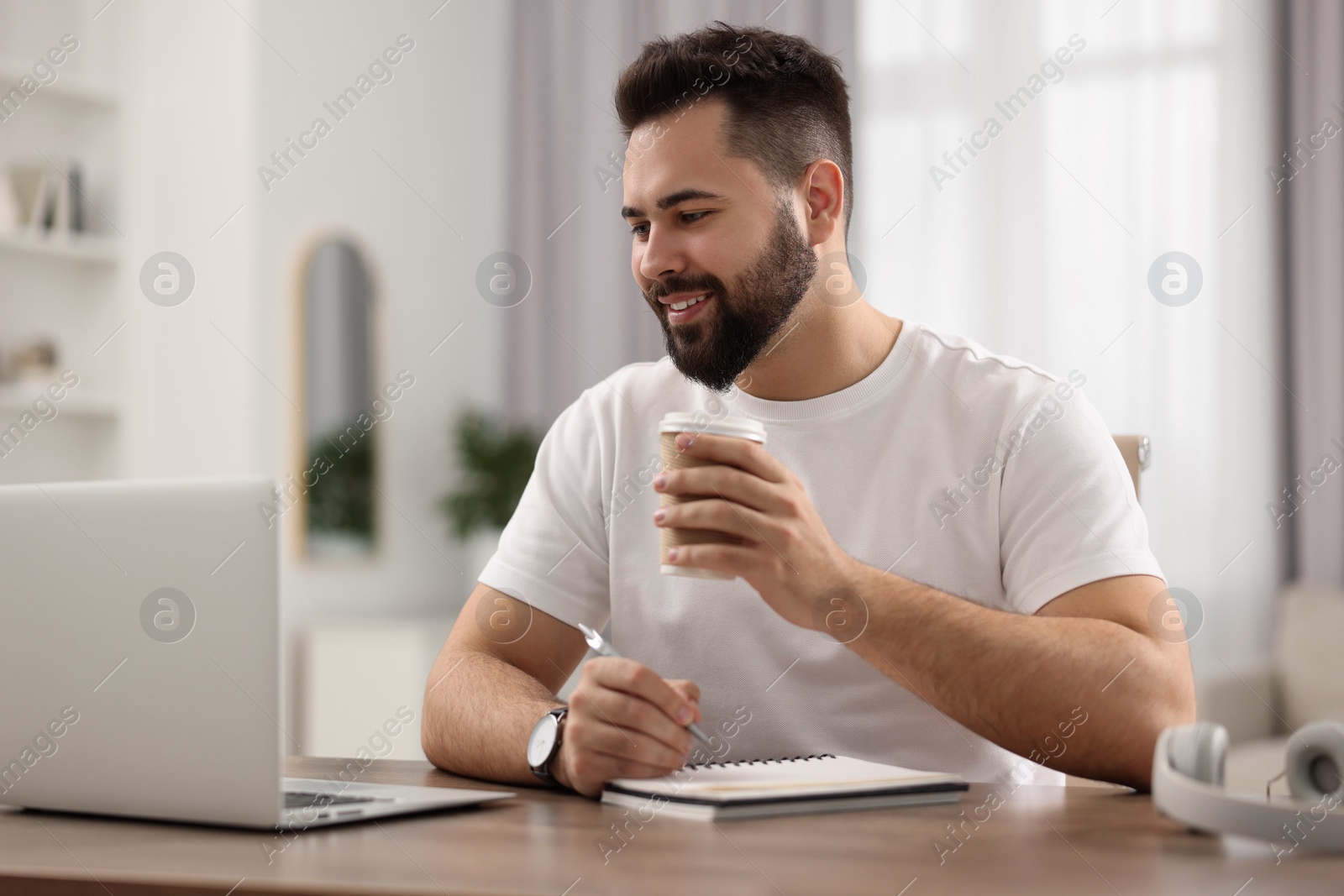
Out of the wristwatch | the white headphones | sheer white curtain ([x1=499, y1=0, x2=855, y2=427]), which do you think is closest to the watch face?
the wristwatch

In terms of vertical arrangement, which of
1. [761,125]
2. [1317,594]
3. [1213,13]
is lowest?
[1317,594]

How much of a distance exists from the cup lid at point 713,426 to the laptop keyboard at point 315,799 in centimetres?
42

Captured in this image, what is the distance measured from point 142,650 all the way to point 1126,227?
3383 mm

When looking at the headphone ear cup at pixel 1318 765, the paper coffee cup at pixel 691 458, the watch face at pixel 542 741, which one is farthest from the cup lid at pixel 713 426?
the headphone ear cup at pixel 1318 765

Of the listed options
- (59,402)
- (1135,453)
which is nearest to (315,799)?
(1135,453)

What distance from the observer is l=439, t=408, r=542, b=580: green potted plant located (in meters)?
4.23

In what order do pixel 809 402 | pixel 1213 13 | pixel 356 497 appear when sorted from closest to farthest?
pixel 809 402 < pixel 1213 13 < pixel 356 497

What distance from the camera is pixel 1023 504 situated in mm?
1474

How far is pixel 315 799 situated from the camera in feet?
3.35

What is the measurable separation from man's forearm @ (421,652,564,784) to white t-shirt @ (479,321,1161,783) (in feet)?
0.53

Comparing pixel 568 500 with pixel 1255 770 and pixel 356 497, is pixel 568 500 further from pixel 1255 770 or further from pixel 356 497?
pixel 356 497

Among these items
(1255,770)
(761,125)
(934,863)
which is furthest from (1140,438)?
(1255,770)

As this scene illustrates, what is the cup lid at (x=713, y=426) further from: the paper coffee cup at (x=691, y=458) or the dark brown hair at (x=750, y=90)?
the dark brown hair at (x=750, y=90)

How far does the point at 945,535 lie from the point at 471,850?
828 millimetres
